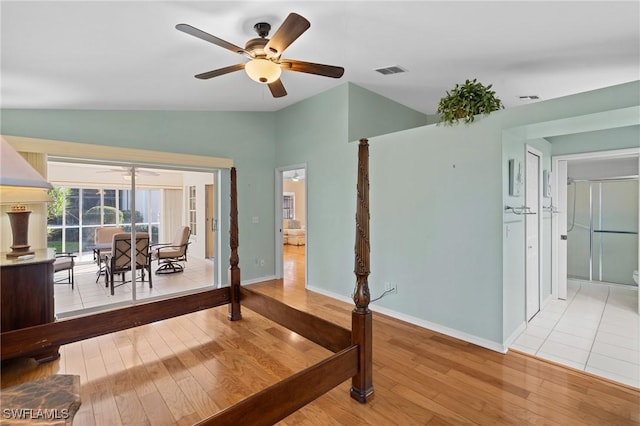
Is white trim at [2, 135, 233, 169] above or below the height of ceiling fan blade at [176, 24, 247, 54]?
below

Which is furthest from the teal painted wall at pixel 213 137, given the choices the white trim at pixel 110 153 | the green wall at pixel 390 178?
the white trim at pixel 110 153

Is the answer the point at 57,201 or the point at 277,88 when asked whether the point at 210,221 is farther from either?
the point at 277,88

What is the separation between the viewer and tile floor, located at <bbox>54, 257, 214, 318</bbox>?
12.9ft

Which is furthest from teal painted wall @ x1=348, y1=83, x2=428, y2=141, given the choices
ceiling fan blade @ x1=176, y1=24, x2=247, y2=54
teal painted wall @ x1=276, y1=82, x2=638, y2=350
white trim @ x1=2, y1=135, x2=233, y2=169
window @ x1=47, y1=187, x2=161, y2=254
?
window @ x1=47, y1=187, x2=161, y2=254

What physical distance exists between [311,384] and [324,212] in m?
3.07

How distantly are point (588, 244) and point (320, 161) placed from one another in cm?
510

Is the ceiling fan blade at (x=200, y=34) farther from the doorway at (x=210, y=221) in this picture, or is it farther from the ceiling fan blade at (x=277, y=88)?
the doorway at (x=210, y=221)

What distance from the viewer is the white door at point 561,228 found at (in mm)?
4281

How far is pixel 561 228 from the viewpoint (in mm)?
4324

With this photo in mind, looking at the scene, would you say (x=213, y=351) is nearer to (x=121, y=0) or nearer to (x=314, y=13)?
(x=121, y=0)

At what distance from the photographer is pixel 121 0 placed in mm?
1778

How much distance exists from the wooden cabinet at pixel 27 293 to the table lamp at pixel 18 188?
22 cm

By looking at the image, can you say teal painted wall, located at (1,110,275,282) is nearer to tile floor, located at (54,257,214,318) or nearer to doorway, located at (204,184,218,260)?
doorway, located at (204,184,218,260)

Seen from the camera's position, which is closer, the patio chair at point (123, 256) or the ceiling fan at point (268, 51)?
the ceiling fan at point (268, 51)
